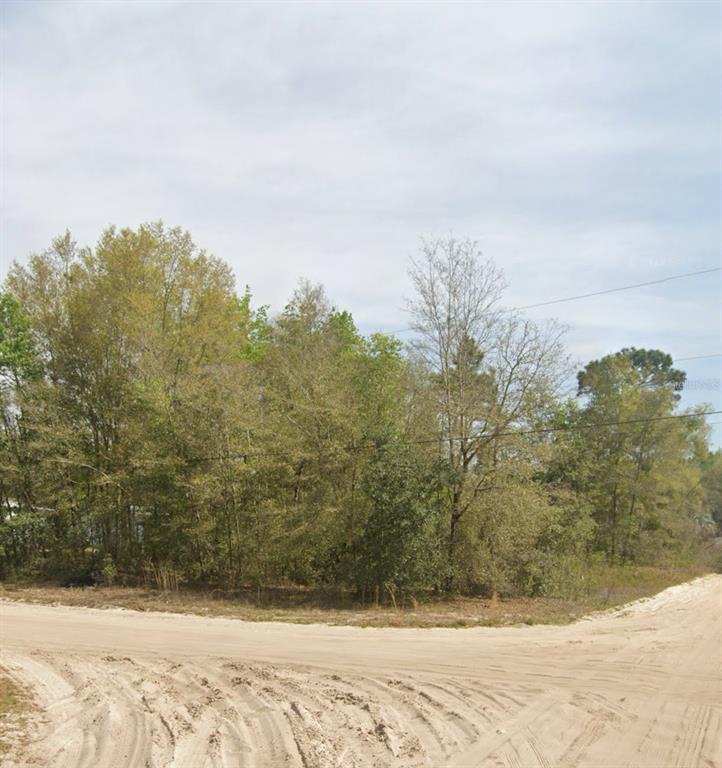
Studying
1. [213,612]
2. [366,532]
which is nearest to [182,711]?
[213,612]

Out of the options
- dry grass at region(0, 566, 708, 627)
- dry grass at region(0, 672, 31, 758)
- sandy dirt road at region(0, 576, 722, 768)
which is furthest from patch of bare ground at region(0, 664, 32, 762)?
Result: dry grass at region(0, 566, 708, 627)

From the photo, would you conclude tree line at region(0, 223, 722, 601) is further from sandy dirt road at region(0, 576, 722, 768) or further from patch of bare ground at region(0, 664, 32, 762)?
patch of bare ground at region(0, 664, 32, 762)

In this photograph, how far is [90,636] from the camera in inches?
579

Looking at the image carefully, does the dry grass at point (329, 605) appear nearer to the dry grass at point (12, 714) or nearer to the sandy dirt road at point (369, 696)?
the sandy dirt road at point (369, 696)

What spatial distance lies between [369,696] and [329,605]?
11.5 meters

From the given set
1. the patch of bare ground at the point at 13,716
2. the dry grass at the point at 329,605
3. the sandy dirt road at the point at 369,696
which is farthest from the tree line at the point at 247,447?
the patch of bare ground at the point at 13,716

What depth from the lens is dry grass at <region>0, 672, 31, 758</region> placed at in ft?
26.2

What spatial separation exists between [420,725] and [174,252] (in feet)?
74.2

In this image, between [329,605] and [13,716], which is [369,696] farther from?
[329,605]

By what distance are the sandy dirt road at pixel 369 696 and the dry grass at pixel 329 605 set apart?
164 centimetres

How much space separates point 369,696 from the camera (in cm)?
967

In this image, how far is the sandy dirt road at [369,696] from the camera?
24.9ft

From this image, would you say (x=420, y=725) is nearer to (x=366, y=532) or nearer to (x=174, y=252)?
(x=366, y=532)

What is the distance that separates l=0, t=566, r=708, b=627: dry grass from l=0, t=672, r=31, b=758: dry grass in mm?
7980
